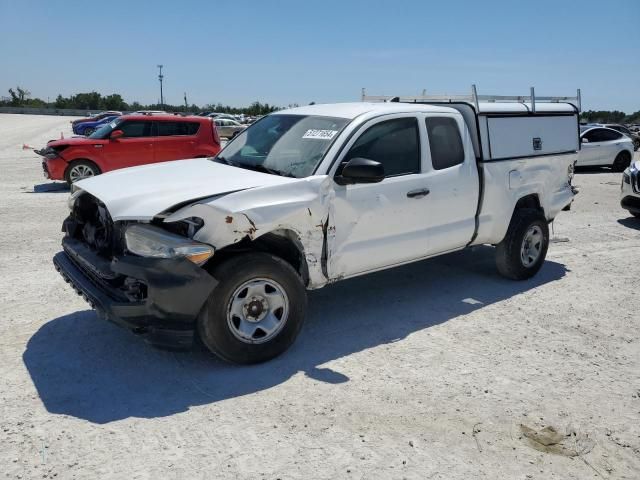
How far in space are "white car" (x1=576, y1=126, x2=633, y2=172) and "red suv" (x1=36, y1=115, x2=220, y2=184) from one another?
11.5 meters

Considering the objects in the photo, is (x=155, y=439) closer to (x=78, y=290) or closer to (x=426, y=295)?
(x=78, y=290)

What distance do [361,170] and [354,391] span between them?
1.63 m

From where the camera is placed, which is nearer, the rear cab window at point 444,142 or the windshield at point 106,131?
the rear cab window at point 444,142

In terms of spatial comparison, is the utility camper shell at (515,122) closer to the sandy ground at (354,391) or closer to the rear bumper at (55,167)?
the sandy ground at (354,391)

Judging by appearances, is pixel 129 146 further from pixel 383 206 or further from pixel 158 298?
pixel 158 298

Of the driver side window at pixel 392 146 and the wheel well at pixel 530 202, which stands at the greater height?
the driver side window at pixel 392 146

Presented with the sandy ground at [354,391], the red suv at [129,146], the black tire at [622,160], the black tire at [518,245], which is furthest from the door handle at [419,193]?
the black tire at [622,160]

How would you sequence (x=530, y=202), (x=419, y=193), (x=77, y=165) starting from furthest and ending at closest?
(x=77, y=165)
(x=530, y=202)
(x=419, y=193)

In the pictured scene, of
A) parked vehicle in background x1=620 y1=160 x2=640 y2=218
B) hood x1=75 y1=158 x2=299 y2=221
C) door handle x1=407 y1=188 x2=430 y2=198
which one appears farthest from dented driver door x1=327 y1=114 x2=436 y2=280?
parked vehicle in background x1=620 y1=160 x2=640 y2=218

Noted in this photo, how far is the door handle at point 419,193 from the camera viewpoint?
16.3 ft

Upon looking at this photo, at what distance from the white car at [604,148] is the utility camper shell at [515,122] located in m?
11.9

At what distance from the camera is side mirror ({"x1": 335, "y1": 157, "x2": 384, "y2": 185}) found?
432cm

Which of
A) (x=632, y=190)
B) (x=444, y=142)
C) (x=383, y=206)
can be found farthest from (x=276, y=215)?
(x=632, y=190)

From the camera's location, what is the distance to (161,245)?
3.74 meters
